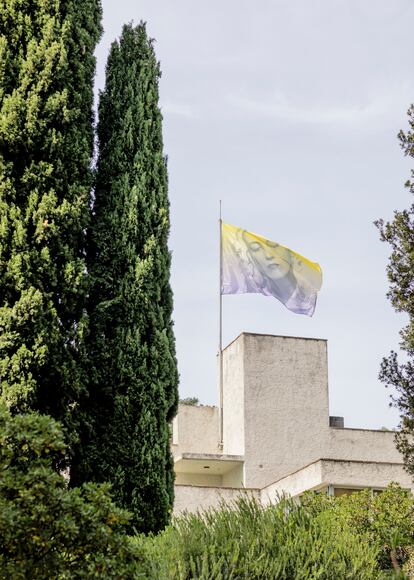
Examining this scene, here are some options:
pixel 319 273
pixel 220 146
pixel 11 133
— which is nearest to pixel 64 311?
pixel 11 133

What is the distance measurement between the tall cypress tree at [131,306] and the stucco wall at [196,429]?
50.1ft

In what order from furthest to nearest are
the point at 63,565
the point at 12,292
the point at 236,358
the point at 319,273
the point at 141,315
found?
1. the point at 236,358
2. the point at 319,273
3. the point at 141,315
4. the point at 12,292
5. the point at 63,565

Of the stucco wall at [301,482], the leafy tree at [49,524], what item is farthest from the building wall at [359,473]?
the leafy tree at [49,524]

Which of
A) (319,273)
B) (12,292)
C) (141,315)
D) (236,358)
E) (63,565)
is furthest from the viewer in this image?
(236,358)

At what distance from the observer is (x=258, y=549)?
10453 millimetres

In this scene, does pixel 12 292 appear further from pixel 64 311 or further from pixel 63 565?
pixel 63 565

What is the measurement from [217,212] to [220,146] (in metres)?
11.3

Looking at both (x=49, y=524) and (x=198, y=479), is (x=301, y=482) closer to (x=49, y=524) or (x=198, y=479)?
(x=198, y=479)

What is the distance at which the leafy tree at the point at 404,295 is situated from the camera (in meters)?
18.2

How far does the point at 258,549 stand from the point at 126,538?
2785 mm

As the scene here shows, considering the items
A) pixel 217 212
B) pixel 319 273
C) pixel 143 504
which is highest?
pixel 217 212

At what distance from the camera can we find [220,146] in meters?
17.1

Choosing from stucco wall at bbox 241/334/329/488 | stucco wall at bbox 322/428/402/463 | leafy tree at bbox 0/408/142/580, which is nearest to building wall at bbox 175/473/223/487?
stucco wall at bbox 241/334/329/488

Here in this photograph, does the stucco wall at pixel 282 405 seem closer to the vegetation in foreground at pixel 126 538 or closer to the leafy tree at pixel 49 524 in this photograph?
the vegetation in foreground at pixel 126 538
